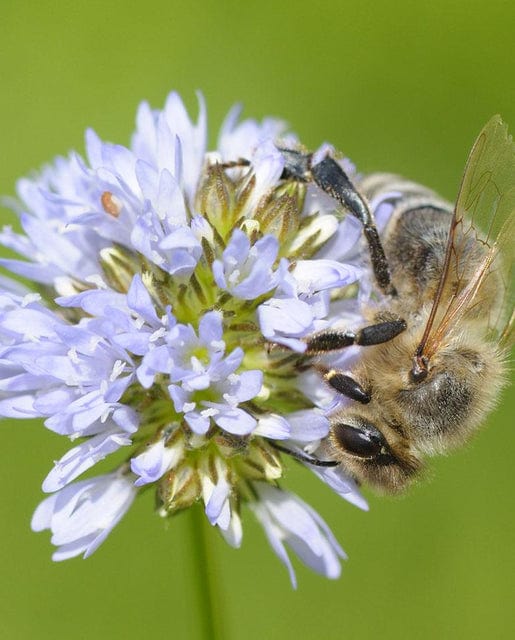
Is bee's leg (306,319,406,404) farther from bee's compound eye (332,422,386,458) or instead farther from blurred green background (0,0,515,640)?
blurred green background (0,0,515,640)

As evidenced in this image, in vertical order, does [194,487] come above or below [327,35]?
below

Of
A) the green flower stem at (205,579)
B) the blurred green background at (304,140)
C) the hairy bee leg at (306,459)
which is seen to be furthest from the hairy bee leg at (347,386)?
the blurred green background at (304,140)

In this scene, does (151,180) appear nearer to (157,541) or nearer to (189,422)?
(189,422)

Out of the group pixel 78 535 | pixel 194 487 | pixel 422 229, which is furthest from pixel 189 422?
pixel 422 229

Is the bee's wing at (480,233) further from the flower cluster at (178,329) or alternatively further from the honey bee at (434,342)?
the flower cluster at (178,329)

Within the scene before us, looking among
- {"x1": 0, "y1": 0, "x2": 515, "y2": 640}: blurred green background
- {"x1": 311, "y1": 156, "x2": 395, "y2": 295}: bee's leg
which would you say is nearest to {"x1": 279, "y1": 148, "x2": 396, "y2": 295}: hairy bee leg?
{"x1": 311, "y1": 156, "x2": 395, "y2": 295}: bee's leg

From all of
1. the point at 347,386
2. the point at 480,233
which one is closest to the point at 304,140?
the point at 480,233
